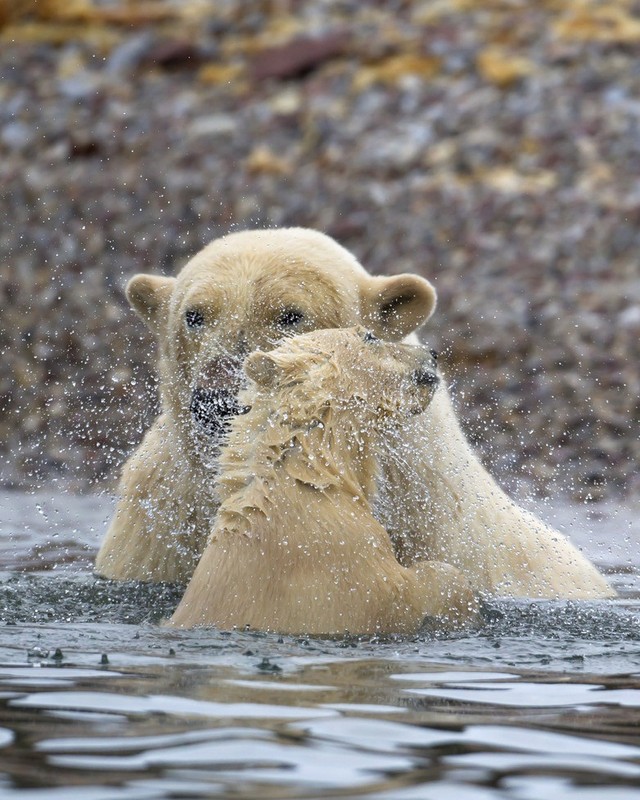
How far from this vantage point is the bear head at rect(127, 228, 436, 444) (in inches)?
246

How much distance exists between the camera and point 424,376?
5594 mm

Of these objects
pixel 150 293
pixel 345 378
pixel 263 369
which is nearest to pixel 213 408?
pixel 263 369

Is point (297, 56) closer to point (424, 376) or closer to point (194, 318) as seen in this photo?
point (194, 318)

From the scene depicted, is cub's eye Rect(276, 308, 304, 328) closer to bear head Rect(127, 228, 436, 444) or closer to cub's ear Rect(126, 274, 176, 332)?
bear head Rect(127, 228, 436, 444)

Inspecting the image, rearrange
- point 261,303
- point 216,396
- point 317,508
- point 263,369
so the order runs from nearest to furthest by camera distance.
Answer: point 317,508 < point 263,369 < point 216,396 < point 261,303

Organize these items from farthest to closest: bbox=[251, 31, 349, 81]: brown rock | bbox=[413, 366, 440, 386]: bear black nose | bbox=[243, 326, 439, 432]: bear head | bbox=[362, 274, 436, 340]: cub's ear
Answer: bbox=[251, 31, 349, 81]: brown rock → bbox=[362, 274, 436, 340]: cub's ear → bbox=[413, 366, 440, 386]: bear black nose → bbox=[243, 326, 439, 432]: bear head

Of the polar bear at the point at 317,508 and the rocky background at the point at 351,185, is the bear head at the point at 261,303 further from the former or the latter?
the rocky background at the point at 351,185

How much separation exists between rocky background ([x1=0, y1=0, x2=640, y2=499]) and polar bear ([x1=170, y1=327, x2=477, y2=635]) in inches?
221

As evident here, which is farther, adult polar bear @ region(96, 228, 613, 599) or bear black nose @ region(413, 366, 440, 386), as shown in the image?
adult polar bear @ region(96, 228, 613, 599)

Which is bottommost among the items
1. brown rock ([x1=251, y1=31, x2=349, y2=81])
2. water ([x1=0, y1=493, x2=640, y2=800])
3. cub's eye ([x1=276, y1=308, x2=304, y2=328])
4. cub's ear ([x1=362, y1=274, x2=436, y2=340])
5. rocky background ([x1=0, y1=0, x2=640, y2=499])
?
water ([x1=0, y1=493, x2=640, y2=800])

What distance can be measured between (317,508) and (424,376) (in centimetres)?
76

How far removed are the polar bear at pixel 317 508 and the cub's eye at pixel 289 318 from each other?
1.97 ft

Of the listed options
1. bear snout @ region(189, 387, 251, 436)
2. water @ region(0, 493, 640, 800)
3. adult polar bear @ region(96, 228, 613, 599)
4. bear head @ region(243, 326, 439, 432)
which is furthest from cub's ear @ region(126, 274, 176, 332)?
water @ region(0, 493, 640, 800)

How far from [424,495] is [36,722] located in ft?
9.42
